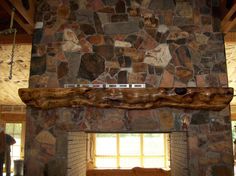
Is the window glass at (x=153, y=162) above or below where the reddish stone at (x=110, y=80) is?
below

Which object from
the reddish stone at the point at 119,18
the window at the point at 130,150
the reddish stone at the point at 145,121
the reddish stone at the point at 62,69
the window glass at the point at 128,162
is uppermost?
the reddish stone at the point at 119,18

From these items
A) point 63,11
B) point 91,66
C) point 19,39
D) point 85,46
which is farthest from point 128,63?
point 19,39

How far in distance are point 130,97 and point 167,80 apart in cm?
57

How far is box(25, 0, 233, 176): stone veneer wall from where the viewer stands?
3.62 metres

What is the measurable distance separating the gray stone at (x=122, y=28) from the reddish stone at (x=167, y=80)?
729 mm

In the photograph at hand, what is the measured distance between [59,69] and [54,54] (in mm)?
227

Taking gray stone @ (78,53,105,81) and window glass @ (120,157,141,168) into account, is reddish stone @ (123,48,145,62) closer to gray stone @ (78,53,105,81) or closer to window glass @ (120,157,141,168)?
gray stone @ (78,53,105,81)

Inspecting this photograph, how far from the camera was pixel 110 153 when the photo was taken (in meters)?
8.15

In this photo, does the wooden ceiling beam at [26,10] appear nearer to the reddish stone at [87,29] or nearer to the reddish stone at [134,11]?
the reddish stone at [87,29]

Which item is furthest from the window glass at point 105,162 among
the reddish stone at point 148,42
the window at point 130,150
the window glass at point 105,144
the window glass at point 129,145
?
the reddish stone at point 148,42

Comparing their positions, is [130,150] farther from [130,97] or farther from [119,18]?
[119,18]

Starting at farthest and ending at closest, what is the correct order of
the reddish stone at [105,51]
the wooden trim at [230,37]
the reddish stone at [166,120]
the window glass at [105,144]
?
1. the window glass at [105,144]
2. the wooden trim at [230,37]
3. the reddish stone at [105,51]
4. the reddish stone at [166,120]

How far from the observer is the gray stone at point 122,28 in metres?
3.93

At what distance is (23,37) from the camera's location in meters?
4.23
